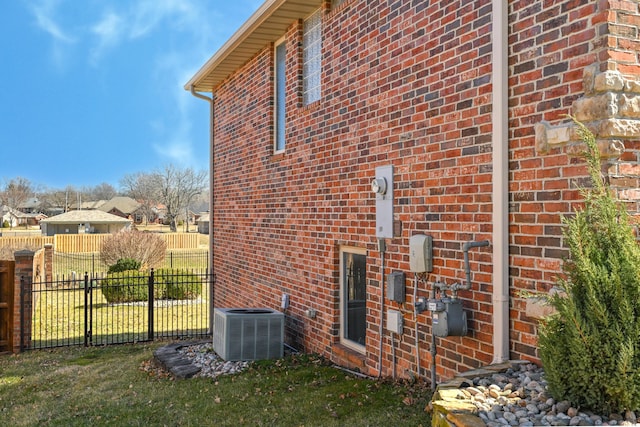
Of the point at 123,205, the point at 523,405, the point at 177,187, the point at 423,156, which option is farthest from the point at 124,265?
the point at 123,205

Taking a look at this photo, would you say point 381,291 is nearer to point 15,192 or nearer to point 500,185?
point 500,185

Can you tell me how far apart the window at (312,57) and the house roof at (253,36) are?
0.15 metres

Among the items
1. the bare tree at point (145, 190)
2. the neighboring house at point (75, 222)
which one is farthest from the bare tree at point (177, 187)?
the neighboring house at point (75, 222)

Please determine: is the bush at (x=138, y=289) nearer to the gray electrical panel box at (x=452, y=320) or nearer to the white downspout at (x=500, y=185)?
the gray electrical panel box at (x=452, y=320)

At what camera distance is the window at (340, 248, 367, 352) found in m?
6.21

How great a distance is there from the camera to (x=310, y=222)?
716 cm

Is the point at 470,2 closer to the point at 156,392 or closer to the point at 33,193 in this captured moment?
the point at 156,392

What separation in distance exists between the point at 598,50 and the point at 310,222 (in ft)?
14.7

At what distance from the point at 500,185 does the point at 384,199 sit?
1670 millimetres

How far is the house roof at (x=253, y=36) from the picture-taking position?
724 centimetres

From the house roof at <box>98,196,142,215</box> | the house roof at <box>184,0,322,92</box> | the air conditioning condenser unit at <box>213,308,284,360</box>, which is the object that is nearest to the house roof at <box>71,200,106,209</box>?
the house roof at <box>98,196,142,215</box>

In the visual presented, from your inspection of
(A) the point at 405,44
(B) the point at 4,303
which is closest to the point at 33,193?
(B) the point at 4,303

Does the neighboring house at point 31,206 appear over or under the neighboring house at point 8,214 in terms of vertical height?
over

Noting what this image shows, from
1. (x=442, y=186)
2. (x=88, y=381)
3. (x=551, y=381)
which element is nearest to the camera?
(x=551, y=381)
